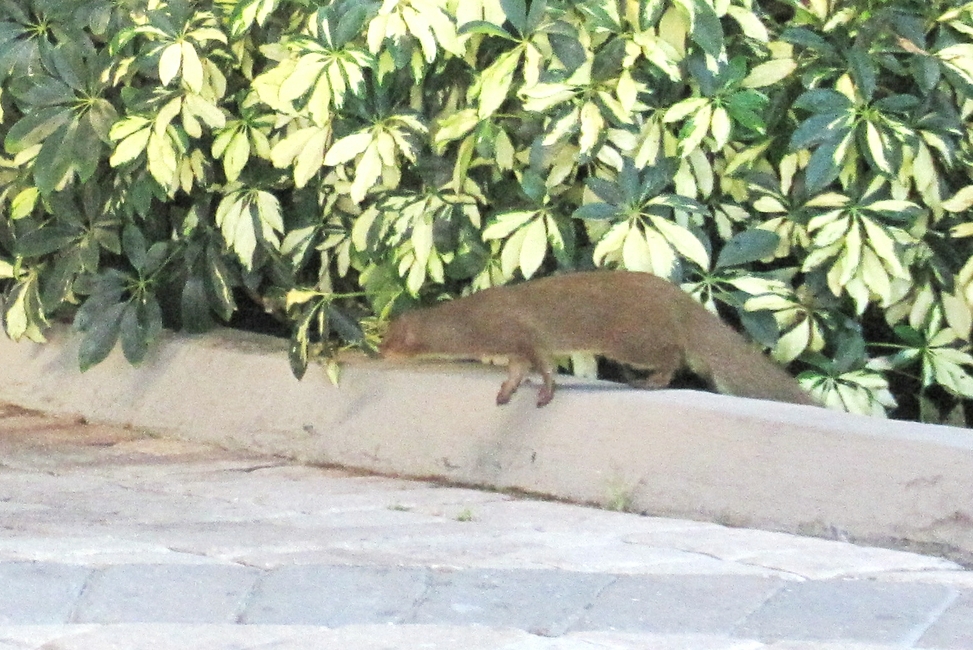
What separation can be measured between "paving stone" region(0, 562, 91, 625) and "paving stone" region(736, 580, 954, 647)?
1.30m

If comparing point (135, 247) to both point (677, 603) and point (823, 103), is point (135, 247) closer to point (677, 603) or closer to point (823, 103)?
point (823, 103)

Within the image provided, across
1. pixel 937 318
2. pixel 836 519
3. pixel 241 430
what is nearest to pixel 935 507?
pixel 836 519

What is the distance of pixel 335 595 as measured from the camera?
2.74 m

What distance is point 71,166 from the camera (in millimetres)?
4777

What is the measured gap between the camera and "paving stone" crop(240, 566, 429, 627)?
2.60 meters

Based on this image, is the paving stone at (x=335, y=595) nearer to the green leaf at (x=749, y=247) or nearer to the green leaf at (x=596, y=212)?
the green leaf at (x=596, y=212)

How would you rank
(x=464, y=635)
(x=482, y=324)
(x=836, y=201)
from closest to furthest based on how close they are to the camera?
1. (x=464, y=635)
2. (x=836, y=201)
3. (x=482, y=324)

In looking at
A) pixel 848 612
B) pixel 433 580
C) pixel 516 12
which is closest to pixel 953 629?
pixel 848 612

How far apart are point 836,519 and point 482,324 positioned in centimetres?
149

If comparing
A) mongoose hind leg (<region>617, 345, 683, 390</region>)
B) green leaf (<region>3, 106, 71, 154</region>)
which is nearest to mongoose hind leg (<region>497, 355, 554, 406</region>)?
mongoose hind leg (<region>617, 345, 683, 390</region>)

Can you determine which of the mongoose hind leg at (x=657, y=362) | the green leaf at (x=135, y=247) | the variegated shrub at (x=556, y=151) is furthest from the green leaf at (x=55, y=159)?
the mongoose hind leg at (x=657, y=362)

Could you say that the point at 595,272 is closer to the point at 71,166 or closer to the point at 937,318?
the point at 937,318

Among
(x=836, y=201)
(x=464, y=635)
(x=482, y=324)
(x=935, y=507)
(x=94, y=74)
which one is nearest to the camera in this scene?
(x=464, y=635)

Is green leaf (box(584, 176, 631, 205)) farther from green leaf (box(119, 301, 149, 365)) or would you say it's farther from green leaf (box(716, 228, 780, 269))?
green leaf (box(119, 301, 149, 365))
